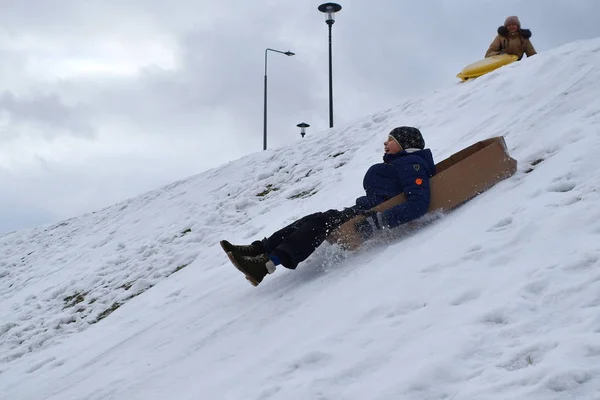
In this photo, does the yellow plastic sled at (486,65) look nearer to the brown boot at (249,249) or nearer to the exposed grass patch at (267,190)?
the exposed grass patch at (267,190)

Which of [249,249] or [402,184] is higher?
[402,184]

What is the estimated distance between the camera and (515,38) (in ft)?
36.6

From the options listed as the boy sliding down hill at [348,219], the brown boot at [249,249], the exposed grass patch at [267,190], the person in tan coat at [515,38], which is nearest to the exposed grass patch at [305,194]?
the exposed grass patch at [267,190]

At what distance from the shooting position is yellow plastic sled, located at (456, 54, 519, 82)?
10961 mm

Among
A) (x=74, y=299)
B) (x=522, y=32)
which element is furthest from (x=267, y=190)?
(x=522, y=32)

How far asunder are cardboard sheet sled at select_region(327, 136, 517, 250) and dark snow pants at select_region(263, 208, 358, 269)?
0.30ft

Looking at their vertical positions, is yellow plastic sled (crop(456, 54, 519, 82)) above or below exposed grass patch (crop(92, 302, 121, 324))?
above

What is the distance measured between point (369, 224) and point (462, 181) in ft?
3.11

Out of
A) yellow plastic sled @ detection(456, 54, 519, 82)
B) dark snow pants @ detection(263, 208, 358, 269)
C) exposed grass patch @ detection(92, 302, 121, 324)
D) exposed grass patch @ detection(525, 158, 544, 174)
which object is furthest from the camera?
yellow plastic sled @ detection(456, 54, 519, 82)

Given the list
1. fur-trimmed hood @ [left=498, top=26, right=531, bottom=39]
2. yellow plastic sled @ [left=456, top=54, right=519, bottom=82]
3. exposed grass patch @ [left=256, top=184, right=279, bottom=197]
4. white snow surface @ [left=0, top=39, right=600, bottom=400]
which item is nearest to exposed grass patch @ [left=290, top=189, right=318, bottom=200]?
white snow surface @ [left=0, top=39, right=600, bottom=400]

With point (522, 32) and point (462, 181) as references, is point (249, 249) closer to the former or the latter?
point (462, 181)

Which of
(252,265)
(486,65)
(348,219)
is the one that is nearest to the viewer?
(252,265)

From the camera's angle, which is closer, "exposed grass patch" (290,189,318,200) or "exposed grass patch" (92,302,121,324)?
"exposed grass patch" (92,302,121,324)

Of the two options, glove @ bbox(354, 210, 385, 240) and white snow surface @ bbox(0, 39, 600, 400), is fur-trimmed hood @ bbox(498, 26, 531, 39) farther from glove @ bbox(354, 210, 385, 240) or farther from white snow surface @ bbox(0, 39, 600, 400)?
glove @ bbox(354, 210, 385, 240)
